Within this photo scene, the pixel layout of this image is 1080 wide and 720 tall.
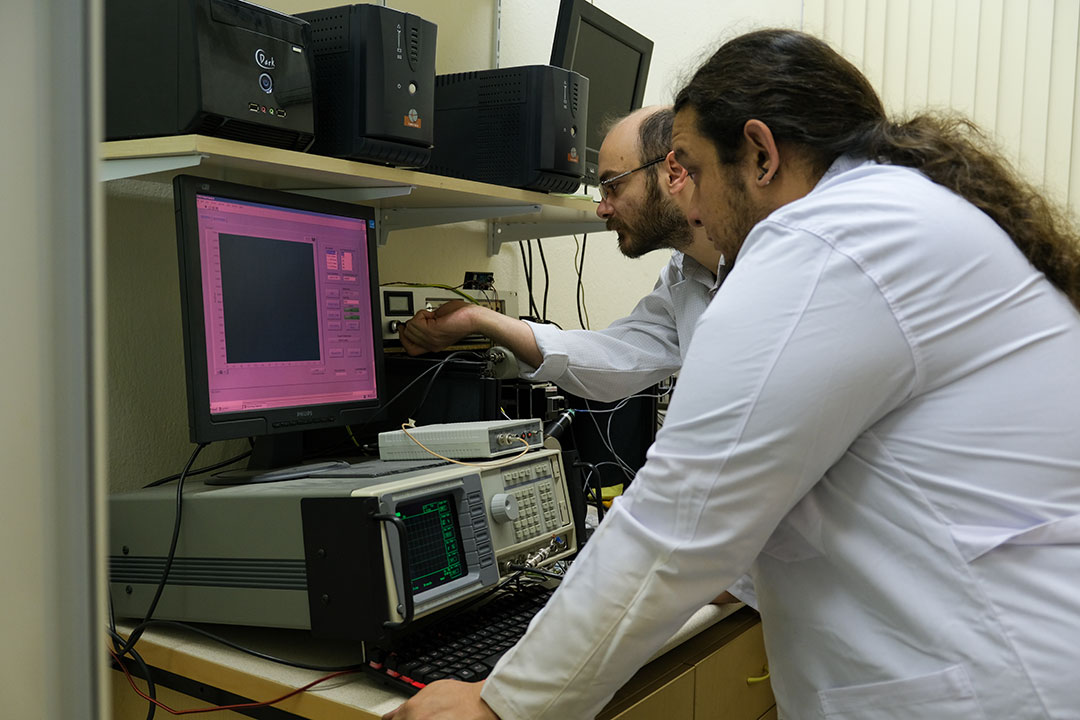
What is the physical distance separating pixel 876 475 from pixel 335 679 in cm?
66

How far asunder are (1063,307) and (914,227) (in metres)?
0.21

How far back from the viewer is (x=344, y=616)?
110 cm

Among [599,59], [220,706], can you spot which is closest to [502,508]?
[220,706]

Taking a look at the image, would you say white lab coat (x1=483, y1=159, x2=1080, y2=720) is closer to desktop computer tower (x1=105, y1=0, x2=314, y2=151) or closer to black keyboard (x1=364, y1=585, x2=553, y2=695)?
black keyboard (x1=364, y1=585, x2=553, y2=695)

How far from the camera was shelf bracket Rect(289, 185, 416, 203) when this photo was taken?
61.8 inches

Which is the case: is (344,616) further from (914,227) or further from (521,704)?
(914,227)

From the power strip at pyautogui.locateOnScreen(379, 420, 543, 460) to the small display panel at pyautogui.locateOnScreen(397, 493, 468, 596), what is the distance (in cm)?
15

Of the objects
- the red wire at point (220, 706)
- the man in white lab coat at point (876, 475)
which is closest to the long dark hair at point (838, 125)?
the man in white lab coat at point (876, 475)

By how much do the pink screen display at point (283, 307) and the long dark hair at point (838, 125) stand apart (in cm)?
60

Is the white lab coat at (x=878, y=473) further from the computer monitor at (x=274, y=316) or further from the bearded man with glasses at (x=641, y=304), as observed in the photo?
the bearded man with glasses at (x=641, y=304)

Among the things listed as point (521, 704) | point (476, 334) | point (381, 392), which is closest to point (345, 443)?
point (381, 392)

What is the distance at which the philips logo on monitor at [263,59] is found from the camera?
129 centimetres

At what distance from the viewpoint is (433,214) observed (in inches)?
75.0

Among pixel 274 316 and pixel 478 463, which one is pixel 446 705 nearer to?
pixel 478 463
